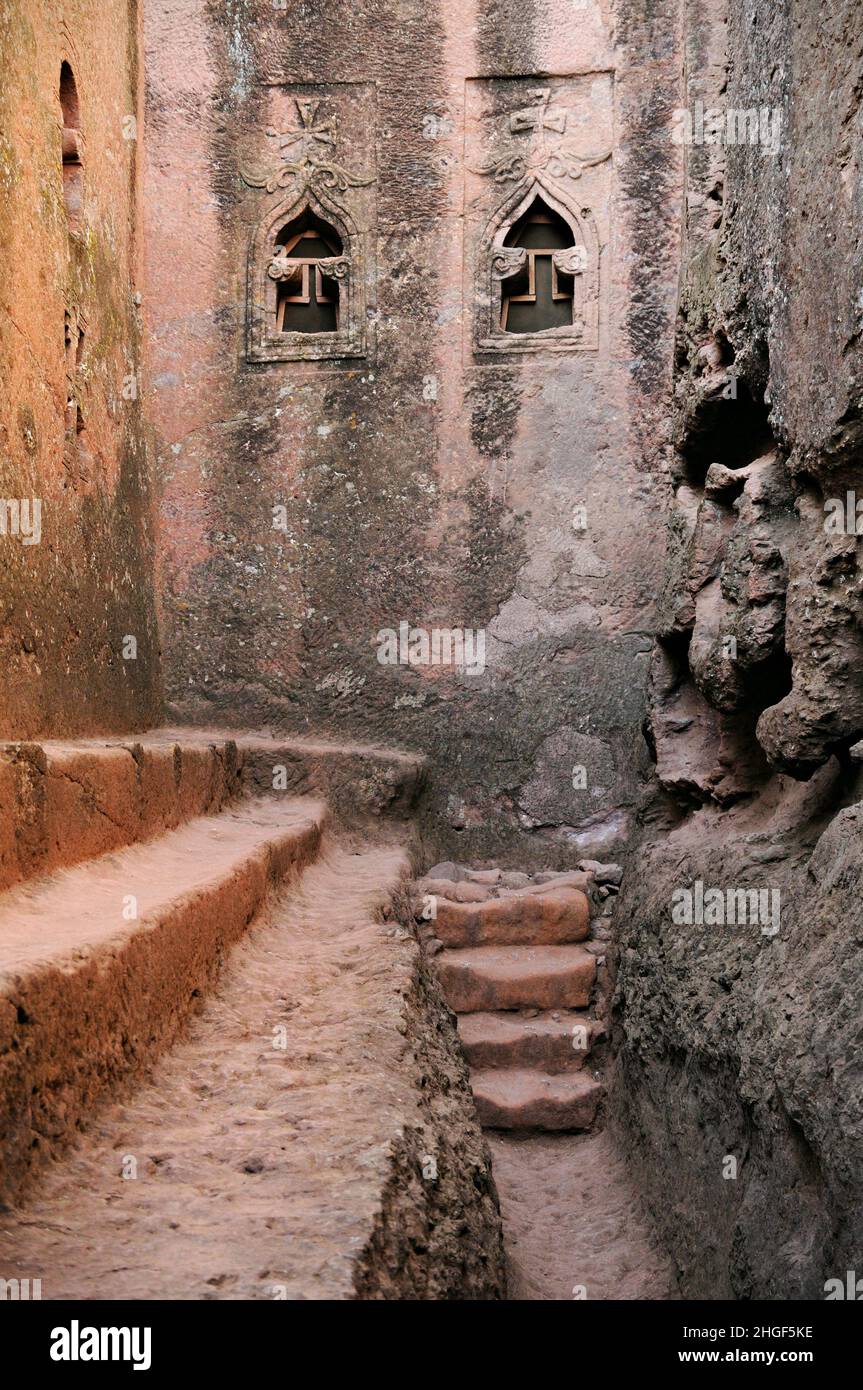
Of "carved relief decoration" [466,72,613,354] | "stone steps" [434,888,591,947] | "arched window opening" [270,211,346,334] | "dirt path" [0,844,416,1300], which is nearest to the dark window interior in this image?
"arched window opening" [270,211,346,334]

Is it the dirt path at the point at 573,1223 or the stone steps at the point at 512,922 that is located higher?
the stone steps at the point at 512,922

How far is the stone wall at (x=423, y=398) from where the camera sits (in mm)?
5422

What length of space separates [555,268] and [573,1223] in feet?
13.8

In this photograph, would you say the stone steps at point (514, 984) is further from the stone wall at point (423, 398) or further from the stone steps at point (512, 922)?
the stone wall at point (423, 398)

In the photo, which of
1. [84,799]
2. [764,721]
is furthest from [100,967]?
[764,721]

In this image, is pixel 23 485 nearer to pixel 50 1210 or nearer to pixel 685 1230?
pixel 50 1210

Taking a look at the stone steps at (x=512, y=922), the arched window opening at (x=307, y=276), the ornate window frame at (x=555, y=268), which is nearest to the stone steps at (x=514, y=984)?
the stone steps at (x=512, y=922)

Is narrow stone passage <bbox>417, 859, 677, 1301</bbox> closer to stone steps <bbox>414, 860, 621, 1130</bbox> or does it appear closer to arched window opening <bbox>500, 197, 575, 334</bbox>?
stone steps <bbox>414, 860, 621, 1130</bbox>

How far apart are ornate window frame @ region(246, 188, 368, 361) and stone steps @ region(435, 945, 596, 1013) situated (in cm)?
301

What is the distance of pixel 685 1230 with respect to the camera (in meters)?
3.01

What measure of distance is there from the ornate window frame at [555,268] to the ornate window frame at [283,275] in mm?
603

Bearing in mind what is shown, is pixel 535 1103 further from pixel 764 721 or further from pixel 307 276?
pixel 307 276

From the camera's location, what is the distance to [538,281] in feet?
18.5

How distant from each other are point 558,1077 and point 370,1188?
2.61 meters
